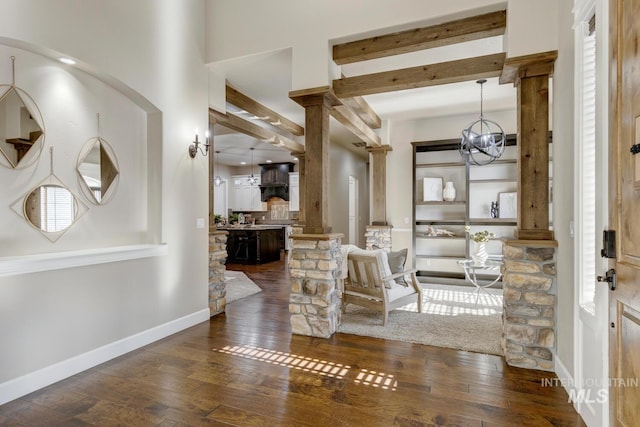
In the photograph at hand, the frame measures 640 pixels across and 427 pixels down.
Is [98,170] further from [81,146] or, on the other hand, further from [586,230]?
[586,230]

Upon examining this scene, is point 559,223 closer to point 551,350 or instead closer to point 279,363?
point 551,350

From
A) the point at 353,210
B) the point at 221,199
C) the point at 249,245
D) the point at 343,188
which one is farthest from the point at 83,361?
the point at 221,199

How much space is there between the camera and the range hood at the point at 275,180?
11.5 m

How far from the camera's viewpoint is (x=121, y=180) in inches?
128

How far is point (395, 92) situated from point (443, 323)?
3.37 m

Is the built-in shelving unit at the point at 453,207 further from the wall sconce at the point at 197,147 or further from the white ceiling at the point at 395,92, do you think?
the wall sconce at the point at 197,147

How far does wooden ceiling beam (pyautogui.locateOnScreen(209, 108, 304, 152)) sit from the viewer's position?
4.45 metres

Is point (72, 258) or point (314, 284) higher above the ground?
point (72, 258)

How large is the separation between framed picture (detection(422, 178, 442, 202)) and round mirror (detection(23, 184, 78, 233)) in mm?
5474

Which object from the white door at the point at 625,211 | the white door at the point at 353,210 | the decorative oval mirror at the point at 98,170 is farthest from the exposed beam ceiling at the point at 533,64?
the white door at the point at 353,210

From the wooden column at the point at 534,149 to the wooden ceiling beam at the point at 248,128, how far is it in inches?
131

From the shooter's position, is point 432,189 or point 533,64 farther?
point 432,189

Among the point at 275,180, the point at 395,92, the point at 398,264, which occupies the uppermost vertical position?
the point at 395,92

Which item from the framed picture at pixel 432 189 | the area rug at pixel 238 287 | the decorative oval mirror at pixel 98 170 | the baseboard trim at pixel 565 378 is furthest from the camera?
the framed picture at pixel 432 189
